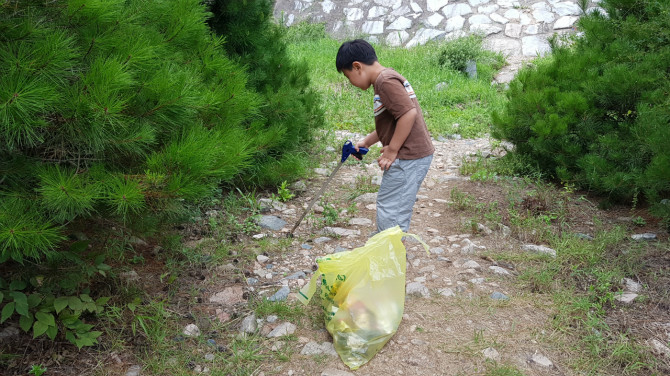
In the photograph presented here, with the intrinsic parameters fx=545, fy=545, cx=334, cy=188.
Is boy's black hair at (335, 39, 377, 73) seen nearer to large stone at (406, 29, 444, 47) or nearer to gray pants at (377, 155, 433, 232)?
gray pants at (377, 155, 433, 232)

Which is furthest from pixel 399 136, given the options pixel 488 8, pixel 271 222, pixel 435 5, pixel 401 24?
pixel 435 5

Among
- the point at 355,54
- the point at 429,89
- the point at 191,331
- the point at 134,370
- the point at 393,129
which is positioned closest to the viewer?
the point at 134,370

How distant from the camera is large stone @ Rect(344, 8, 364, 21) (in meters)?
11.8

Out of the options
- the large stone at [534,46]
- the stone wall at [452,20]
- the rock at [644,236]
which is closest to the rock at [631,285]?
the rock at [644,236]

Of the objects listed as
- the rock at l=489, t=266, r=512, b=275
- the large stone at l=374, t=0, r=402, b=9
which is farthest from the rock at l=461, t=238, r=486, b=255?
the large stone at l=374, t=0, r=402, b=9

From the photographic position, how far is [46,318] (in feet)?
8.07

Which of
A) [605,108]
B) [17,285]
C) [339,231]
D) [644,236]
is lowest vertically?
[644,236]

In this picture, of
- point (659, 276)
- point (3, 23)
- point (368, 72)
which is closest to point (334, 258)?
point (368, 72)

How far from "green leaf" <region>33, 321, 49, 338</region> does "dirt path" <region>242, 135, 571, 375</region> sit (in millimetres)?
983

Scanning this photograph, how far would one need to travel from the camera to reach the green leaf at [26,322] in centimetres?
242

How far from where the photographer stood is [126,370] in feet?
8.47

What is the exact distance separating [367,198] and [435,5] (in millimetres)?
7932

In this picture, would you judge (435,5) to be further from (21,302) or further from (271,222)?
(21,302)

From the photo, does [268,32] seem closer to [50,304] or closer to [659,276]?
[50,304]
